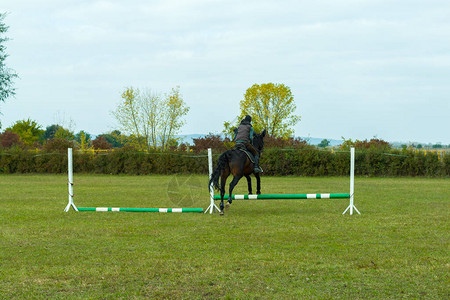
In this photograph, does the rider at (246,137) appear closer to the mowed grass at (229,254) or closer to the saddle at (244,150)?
the saddle at (244,150)

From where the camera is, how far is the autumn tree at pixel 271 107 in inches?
2000

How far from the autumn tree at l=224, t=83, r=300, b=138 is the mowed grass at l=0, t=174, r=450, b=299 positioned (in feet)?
125

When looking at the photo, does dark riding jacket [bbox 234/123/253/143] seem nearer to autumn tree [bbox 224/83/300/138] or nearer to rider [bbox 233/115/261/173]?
rider [bbox 233/115/261/173]

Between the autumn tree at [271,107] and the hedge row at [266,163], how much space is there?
2220 cm

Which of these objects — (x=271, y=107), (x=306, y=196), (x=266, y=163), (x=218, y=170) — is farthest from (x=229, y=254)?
(x=271, y=107)

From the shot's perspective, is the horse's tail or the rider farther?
the rider

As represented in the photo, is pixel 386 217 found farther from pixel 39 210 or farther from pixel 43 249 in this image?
pixel 39 210

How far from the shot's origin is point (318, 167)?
28391mm

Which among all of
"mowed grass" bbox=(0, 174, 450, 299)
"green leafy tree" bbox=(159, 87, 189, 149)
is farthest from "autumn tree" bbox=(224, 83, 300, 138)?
"mowed grass" bbox=(0, 174, 450, 299)

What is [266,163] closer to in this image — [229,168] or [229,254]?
[229,168]

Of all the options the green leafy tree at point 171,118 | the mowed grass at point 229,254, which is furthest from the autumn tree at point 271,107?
the mowed grass at point 229,254

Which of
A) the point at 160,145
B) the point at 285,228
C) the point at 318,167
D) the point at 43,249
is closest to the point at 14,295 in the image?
the point at 43,249

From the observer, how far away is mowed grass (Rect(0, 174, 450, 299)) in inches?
214

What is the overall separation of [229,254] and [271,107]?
4483 cm
